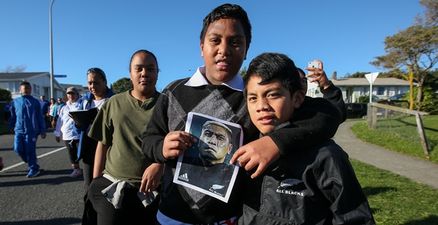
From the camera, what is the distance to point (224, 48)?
164 centimetres

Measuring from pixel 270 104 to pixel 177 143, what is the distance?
1.42ft

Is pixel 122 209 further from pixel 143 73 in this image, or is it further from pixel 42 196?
pixel 42 196

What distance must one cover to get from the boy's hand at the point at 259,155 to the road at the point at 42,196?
156 inches

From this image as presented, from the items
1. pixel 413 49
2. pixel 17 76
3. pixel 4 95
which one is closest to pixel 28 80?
pixel 17 76

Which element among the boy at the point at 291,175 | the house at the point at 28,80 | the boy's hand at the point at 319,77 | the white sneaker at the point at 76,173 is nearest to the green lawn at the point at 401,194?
the boy's hand at the point at 319,77

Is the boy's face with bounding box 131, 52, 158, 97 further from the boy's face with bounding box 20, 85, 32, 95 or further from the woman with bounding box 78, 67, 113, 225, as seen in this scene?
the boy's face with bounding box 20, 85, 32, 95

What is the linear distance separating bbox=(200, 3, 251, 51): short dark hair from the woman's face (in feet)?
10.9

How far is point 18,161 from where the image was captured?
945 cm

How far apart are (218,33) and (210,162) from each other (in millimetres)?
602

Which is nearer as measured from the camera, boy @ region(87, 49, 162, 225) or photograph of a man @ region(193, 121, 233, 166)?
photograph of a man @ region(193, 121, 233, 166)

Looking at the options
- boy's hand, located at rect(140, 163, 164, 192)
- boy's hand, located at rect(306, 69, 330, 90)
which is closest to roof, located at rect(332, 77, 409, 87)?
boy's hand, located at rect(306, 69, 330, 90)

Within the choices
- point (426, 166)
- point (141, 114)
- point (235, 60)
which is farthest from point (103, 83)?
point (426, 166)

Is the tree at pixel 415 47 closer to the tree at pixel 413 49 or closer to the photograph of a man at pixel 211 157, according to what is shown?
the tree at pixel 413 49

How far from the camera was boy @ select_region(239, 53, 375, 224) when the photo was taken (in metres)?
1.38
